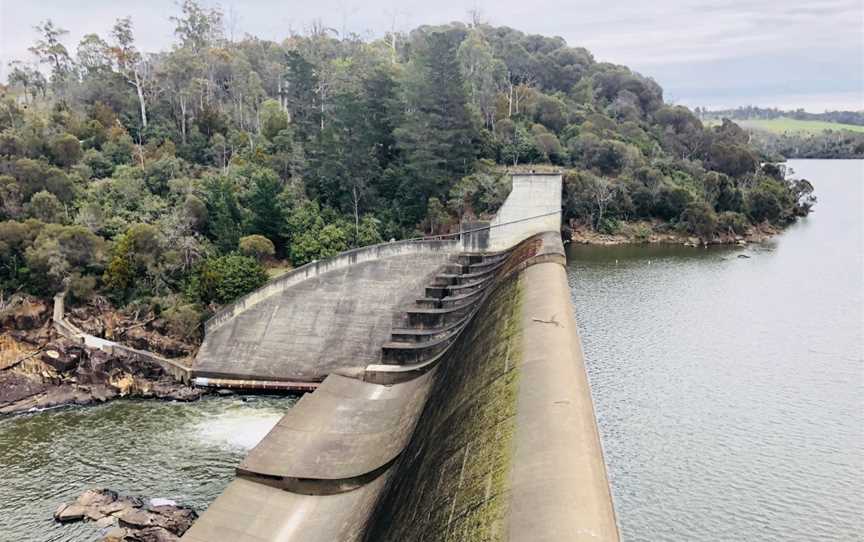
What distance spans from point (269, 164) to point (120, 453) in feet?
71.5

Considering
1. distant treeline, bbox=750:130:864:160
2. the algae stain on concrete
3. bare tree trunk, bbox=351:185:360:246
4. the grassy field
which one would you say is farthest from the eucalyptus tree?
the grassy field

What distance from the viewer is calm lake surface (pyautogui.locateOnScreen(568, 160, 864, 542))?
46.6 feet

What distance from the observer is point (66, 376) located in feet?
72.4

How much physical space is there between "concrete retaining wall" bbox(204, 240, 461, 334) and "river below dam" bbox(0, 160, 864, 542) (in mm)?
3172

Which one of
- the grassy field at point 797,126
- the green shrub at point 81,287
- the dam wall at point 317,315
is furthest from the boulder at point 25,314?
the grassy field at point 797,126

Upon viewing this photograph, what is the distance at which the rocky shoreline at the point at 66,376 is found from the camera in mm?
21062

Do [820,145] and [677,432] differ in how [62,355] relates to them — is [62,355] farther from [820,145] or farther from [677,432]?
[820,145]

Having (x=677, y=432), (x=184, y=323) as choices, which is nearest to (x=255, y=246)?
(x=184, y=323)

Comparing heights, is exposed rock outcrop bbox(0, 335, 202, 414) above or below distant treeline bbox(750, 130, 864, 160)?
below

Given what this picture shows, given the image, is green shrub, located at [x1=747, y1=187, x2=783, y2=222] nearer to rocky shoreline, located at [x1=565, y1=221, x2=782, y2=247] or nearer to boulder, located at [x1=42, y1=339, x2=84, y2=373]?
rocky shoreline, located at [x1=565, y1=221, x2=782, y2=247]

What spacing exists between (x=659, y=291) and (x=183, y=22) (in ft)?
160

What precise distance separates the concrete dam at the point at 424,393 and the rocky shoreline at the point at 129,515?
1420 millimetres

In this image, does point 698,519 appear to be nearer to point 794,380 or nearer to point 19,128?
point 794,380

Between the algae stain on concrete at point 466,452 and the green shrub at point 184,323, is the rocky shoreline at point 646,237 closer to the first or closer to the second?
the green shrub at point 184,323
